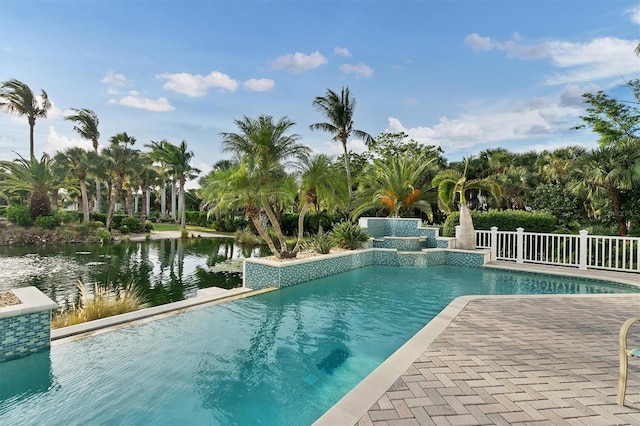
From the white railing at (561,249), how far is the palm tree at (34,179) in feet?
94.6

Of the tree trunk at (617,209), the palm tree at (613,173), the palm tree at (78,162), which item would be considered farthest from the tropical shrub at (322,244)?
the palm tree at (78,162)

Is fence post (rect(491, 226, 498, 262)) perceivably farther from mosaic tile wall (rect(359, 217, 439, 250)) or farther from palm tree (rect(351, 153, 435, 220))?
palm tree (rect(351, 153, 435, 220))

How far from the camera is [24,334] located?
4.20 meters

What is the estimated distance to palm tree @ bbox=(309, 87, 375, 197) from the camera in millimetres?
22609

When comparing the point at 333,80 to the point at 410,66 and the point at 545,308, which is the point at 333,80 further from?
the point at 545,308

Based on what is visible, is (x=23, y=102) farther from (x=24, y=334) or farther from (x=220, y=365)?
(x=220, y=365)

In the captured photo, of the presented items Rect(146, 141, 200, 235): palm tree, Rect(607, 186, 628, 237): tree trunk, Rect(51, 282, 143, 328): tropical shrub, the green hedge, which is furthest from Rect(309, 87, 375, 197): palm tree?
Rect(51, 282, 143, 328): tropical shrub

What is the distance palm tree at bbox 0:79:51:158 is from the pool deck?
32115 millimetres

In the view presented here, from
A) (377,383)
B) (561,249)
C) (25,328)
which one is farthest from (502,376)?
(561,249)

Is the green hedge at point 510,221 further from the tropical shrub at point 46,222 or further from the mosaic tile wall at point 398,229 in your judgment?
the tropical shrub at point 46,222

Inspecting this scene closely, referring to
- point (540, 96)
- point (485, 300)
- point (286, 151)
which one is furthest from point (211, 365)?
point (540, 96)

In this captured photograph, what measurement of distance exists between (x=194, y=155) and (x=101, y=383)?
31423 mm

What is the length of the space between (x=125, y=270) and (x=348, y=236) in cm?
848

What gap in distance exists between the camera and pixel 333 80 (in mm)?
22094
